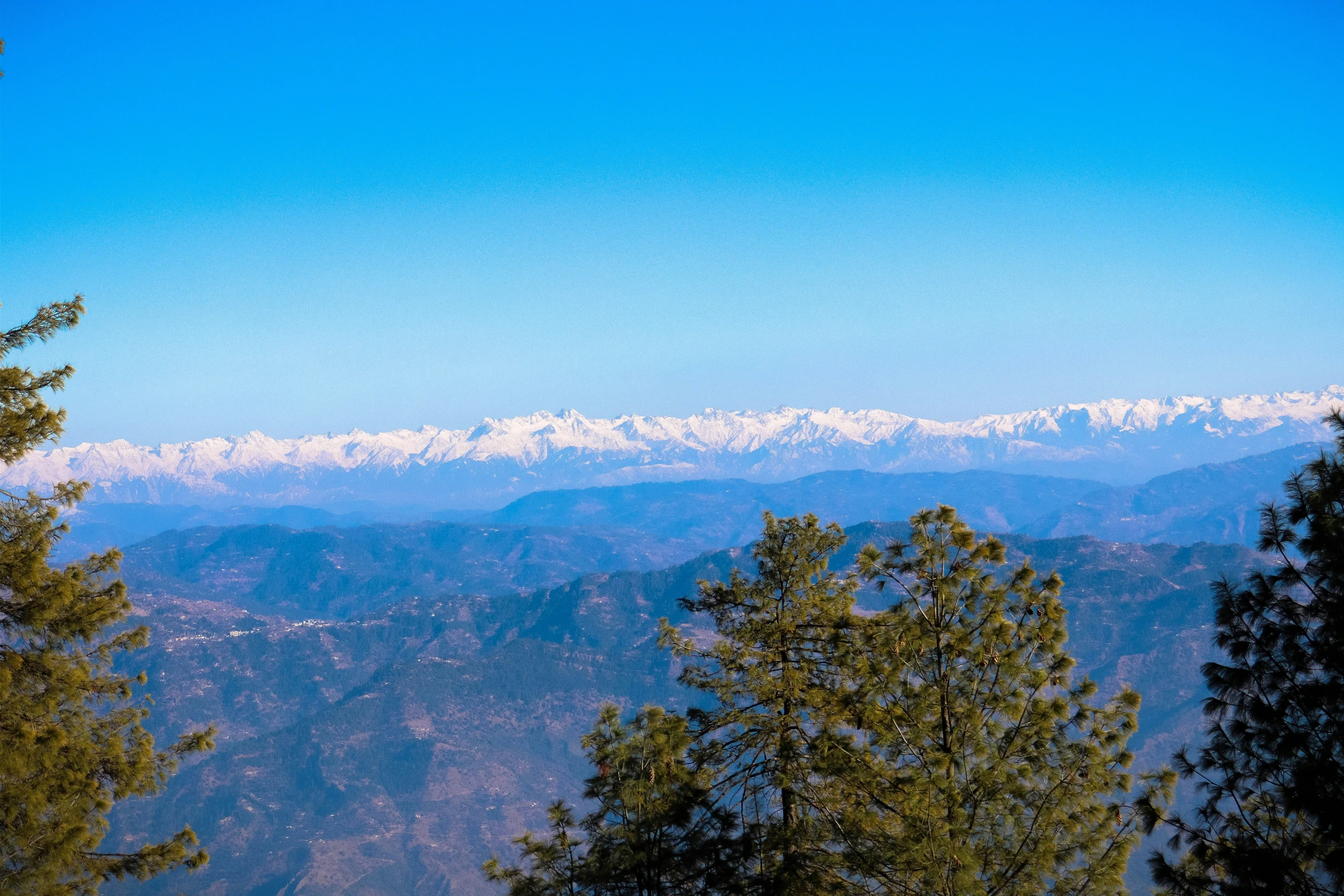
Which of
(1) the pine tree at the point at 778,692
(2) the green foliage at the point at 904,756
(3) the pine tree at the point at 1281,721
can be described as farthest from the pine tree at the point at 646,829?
(3) the pine tree at the point at 1281,721

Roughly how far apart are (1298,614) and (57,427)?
20862 millimetres

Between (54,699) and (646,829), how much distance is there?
10.4 m

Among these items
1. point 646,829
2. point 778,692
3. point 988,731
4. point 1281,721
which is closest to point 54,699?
point 646,829

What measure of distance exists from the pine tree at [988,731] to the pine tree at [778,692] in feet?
2.29

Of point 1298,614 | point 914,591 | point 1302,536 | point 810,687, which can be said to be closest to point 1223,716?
point 1298,614

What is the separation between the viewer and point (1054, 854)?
13.9 metres

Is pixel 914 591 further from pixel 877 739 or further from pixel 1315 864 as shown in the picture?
pixel 1315 864

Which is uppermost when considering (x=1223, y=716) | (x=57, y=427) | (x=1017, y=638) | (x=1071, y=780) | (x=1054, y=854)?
(x=57, y=427)

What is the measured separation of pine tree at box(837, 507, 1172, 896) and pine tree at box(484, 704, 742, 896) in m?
2.36

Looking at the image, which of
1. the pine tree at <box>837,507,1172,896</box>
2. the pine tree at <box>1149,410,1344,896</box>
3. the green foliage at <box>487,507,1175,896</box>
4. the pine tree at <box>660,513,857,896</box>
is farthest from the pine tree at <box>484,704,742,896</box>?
the pine tree at <box>1149,410,1344,896</box>

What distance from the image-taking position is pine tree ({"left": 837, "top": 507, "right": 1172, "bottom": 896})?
13.9m

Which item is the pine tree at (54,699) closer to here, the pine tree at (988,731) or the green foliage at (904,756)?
the green foliage at (904,756)

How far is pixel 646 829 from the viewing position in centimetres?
1491

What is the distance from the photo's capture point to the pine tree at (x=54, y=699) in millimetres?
14711
